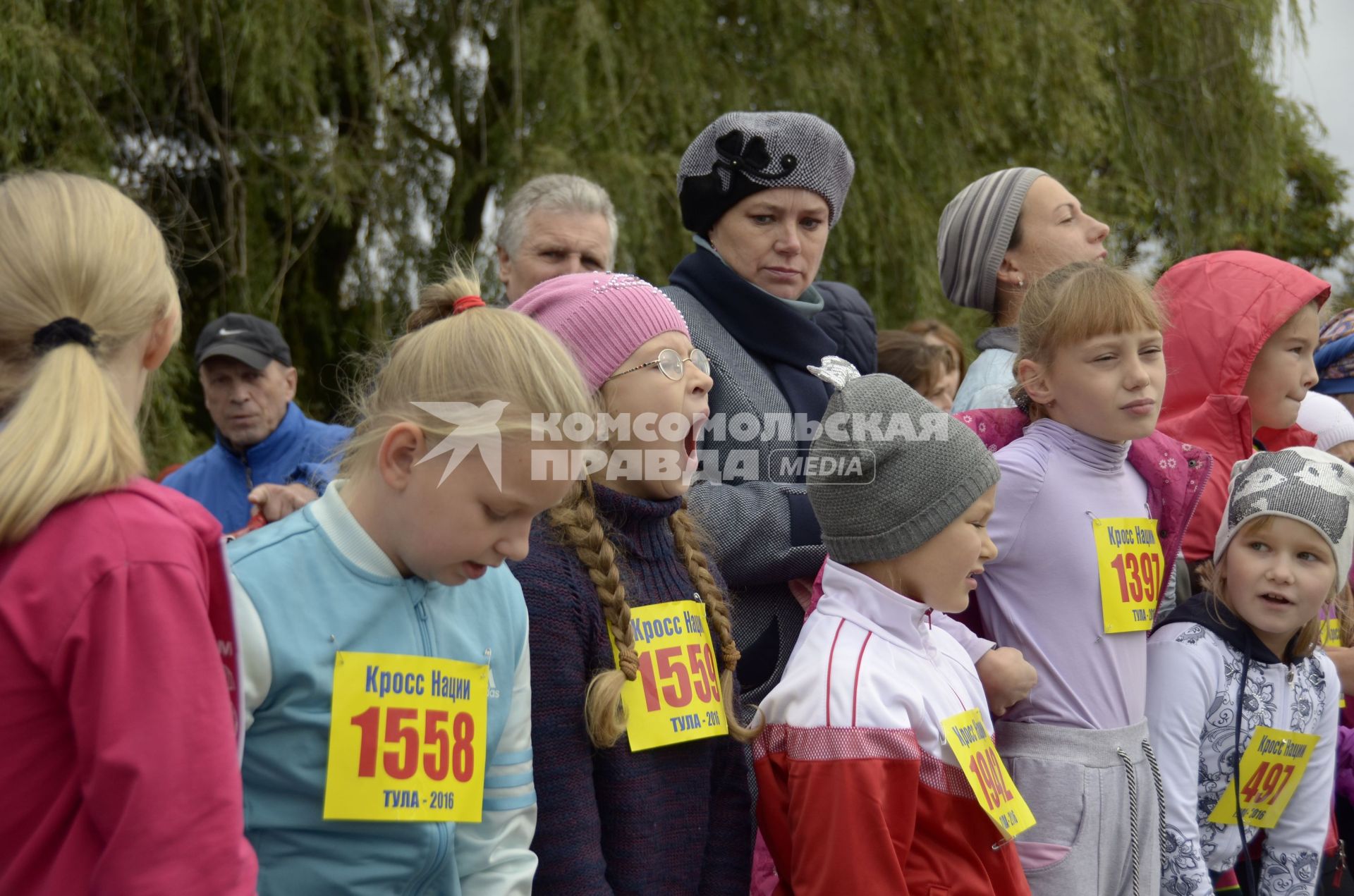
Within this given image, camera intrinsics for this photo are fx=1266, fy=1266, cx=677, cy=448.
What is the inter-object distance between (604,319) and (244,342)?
2609 mm

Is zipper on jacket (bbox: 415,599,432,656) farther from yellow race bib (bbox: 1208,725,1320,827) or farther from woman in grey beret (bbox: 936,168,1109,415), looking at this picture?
yellow race bib (bbox: 1208,725,1320,827)

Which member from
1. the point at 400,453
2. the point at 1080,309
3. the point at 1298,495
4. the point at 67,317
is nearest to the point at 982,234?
the point at 1080,309

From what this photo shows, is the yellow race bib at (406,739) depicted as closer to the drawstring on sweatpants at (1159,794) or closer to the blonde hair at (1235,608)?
the drawstring on sweatpants at (1159,794)

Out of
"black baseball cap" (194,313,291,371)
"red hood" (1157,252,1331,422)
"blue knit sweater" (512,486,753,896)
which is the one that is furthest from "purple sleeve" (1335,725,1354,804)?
"black baseball cap" (194,313,291,371)

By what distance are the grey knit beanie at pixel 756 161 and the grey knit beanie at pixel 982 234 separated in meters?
0.43

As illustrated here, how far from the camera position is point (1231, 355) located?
3.10 meters

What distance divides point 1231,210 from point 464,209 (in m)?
4.35

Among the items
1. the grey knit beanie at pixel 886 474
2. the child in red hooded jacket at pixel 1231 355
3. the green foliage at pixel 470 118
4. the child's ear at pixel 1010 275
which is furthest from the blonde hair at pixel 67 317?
the green foliage at pixel 470 118

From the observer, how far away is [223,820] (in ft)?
4.36

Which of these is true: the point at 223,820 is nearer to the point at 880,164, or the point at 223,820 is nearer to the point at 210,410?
the point at 210,410

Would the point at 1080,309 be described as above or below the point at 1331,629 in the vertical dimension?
above

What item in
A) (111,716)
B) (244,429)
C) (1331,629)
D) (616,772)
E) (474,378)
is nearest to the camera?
(111,716)

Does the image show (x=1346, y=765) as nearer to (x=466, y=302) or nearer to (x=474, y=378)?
(x=466, y=302)

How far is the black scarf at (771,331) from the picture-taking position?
9.05ft
